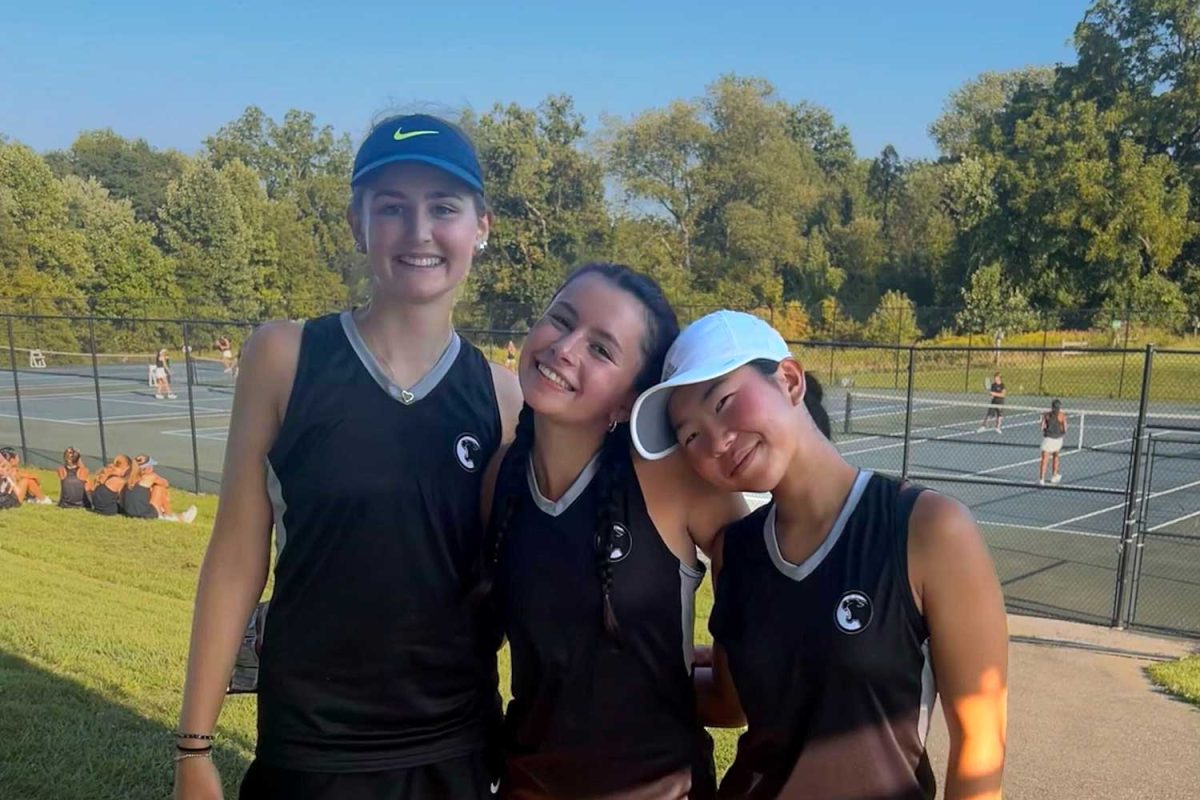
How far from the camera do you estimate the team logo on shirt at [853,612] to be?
1752 mm

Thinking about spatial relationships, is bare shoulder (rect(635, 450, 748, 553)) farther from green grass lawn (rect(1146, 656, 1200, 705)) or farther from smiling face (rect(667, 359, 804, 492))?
green grass lawn (rect(1146, 656, 1200, 705))

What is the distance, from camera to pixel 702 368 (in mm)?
1793

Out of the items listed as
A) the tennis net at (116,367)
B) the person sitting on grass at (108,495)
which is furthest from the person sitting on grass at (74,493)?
the tennis net at (116,367)

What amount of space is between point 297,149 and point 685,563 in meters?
83.9

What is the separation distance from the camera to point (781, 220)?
5653 centimetres

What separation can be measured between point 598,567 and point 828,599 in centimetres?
43

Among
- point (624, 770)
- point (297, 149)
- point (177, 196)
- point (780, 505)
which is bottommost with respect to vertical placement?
point (624, 770)

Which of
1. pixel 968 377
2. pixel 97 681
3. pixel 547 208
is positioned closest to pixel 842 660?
pixel 97 681

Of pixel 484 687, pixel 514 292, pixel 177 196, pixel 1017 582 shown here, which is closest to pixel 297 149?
pixel 177 196

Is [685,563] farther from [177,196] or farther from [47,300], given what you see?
[177,196]

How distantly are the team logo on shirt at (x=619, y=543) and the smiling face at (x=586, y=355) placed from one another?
0.78ft

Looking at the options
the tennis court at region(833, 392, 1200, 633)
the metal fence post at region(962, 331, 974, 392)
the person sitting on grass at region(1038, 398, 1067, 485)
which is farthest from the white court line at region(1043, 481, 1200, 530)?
the metal fence post at region(962, 331, 974, 392)

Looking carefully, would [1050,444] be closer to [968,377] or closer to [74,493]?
[968,377]

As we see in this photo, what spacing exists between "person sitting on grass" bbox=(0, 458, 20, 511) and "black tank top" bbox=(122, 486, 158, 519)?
1.54 meters
